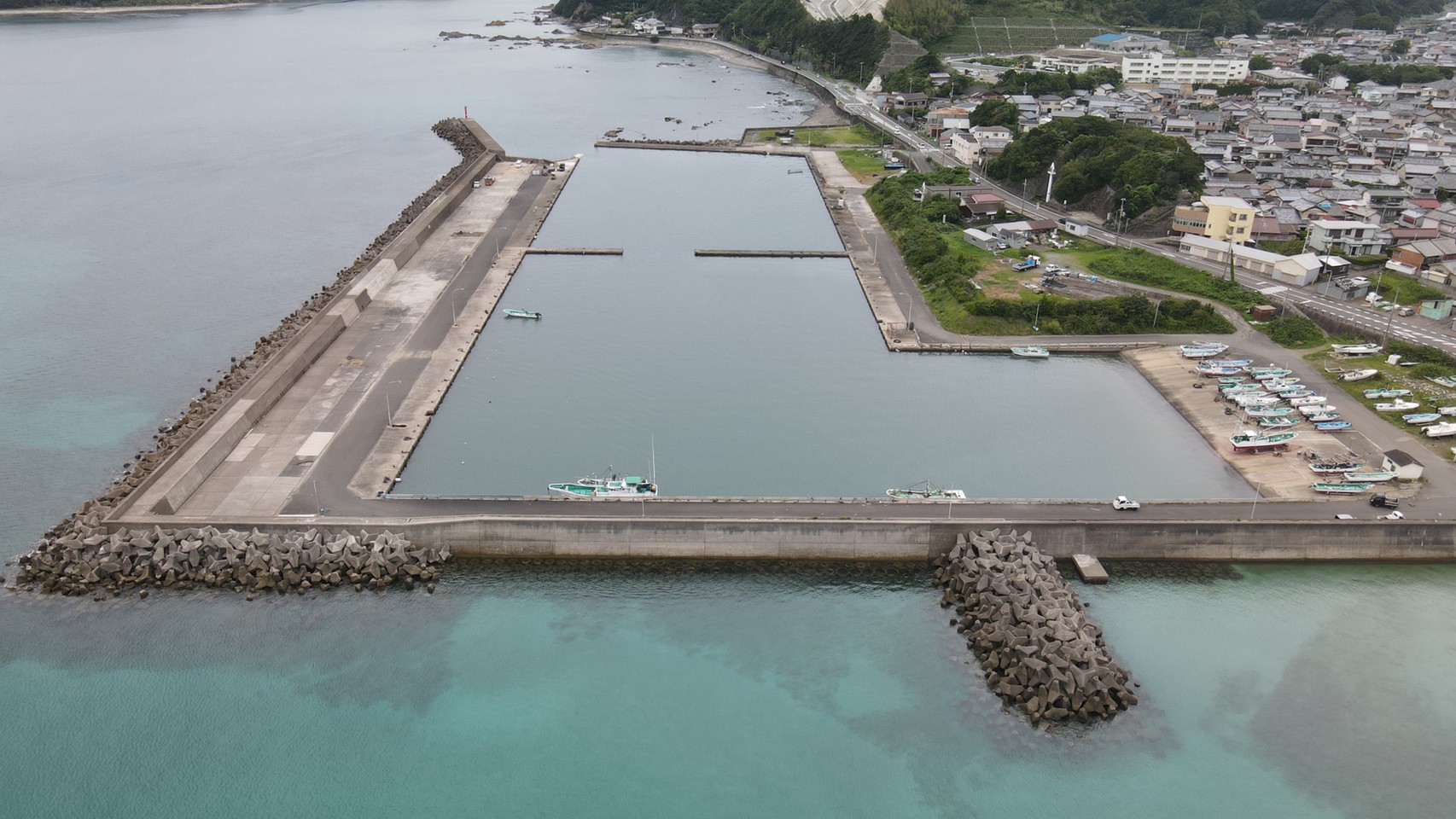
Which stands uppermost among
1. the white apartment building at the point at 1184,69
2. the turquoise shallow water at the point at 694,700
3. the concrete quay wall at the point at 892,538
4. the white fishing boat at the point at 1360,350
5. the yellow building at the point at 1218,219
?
the white apartment building at the point at 1184,69

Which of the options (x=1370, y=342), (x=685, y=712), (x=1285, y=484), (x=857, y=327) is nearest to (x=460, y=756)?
(x=685, y=712)

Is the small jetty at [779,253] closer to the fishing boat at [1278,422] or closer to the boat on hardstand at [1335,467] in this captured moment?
the fishing boat at [1278,422]

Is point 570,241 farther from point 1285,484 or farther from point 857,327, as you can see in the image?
point 1285,484

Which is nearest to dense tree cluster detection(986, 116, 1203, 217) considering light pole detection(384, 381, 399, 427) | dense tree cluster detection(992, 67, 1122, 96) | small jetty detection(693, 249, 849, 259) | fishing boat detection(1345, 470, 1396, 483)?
small jetty detection(693, 249, 849, 259)

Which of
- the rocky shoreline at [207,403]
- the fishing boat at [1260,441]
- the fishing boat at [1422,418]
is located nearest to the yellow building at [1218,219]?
the fishing boat at [1422,418]

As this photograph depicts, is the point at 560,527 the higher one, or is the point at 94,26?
the point at 94,26

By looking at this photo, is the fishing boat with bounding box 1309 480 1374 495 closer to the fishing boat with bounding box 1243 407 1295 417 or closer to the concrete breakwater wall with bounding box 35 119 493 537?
the fishing boat with bounding box 1243 407 1295 417
